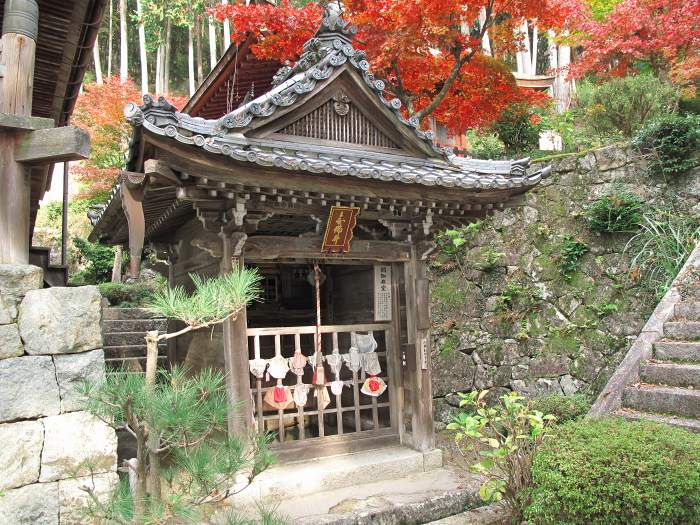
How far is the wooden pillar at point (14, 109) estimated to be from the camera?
447 cm

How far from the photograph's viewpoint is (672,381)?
19.6ft

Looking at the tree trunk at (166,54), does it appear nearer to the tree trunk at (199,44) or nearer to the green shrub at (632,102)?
the tree trunk at (199,44)

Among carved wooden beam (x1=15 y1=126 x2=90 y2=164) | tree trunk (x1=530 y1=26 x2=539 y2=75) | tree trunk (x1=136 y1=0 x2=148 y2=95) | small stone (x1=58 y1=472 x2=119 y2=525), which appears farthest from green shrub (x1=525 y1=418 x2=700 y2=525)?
tree trunk (x1=136 y1=0 x2=148 y2=95)

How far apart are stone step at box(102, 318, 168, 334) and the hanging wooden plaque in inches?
263

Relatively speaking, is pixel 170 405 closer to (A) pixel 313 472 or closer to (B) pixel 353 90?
(A) pixel 313 472

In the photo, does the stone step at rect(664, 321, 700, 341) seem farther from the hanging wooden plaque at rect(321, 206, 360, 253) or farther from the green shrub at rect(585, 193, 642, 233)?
the hanging wooden plaque at rect(321, 206, 360, 253)

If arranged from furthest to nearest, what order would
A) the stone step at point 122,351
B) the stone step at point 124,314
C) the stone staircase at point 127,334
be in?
1. the stone step at point 124,314
2. the stone step at point 122,351
3. the stone staircase at point 127,334

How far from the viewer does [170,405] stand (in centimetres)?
314

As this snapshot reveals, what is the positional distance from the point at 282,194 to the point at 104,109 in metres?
14.7

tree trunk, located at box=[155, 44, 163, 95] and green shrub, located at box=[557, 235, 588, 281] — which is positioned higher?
tree trunk, located at box=[155, 44, 163, 95]

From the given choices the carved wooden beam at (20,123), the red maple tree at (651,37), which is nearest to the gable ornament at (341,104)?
the carved wooden beam at (20,123)

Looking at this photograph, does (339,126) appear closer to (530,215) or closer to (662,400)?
(662,400)

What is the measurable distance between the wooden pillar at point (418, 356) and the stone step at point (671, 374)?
2.78m

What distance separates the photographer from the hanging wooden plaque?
6098mm
